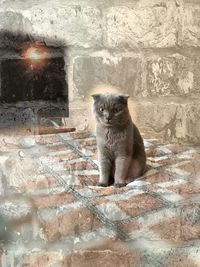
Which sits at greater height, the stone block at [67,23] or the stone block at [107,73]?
the stone block at [67,23]

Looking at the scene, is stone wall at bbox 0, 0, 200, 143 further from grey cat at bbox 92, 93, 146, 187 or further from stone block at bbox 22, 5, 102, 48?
grey cat at bbox 92, 93, 146, 187

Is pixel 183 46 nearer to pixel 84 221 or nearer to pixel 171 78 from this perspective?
pixel 171 78

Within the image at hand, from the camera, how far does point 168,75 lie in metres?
1.22

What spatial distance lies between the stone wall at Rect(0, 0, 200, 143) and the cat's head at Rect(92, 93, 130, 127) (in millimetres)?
201

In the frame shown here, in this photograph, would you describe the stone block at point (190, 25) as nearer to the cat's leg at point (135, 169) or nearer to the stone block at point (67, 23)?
the stone block at point (67, 23)

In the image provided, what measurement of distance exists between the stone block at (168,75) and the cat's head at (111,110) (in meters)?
0.28

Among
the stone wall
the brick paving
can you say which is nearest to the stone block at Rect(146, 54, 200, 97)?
the stone wall

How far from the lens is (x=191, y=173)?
1017 mm

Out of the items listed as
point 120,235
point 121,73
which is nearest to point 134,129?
point 121,73

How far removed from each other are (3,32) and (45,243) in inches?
26.5

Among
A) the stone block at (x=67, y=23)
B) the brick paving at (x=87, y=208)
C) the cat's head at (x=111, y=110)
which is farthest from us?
the stone block at (x=67, y=23)

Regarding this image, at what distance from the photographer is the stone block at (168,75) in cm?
121

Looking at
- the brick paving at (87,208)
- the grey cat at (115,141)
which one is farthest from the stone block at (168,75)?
the grey cat at (115,141)

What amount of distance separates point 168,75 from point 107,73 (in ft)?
0.56
